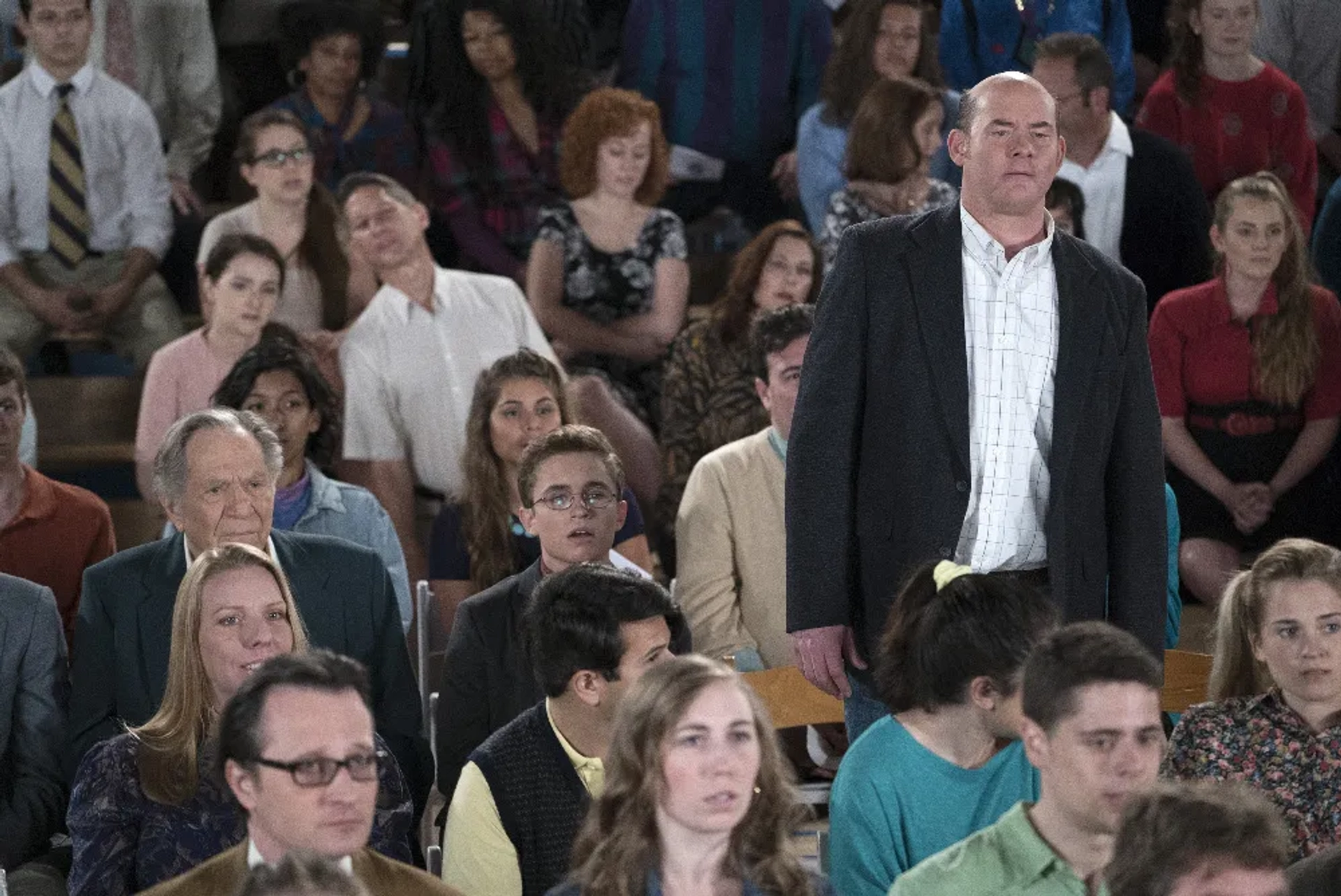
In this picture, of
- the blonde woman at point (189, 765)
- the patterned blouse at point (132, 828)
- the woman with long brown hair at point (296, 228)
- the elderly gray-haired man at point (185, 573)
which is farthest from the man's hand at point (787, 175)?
the patterned blouse at point (132, 828)

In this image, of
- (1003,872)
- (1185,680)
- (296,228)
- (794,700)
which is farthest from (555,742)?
(296,228)

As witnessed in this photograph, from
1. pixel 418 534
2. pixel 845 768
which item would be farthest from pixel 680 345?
pixel 845 768

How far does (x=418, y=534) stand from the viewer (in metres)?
5.46

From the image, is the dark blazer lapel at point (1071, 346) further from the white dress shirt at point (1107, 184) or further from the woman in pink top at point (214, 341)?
the white dress shirt at point (1107, 184)

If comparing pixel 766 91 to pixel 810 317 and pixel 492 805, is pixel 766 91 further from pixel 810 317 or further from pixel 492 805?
pixel 492 805

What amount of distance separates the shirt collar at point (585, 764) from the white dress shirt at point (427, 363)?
207 centimetres

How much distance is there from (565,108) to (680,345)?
124 centimetres

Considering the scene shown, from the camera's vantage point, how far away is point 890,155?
566cm

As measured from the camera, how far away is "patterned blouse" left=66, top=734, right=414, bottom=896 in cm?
313

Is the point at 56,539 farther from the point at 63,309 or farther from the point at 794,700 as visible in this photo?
the point at 794,700

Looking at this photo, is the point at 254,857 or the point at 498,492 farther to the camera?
the point at 498,492

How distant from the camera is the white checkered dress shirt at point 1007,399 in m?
3.30

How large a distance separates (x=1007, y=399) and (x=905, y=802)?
645mm

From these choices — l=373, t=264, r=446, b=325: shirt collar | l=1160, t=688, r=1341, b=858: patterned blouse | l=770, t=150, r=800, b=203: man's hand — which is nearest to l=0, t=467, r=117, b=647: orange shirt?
l=373, t=264, r=446, b=325: shirt collar
